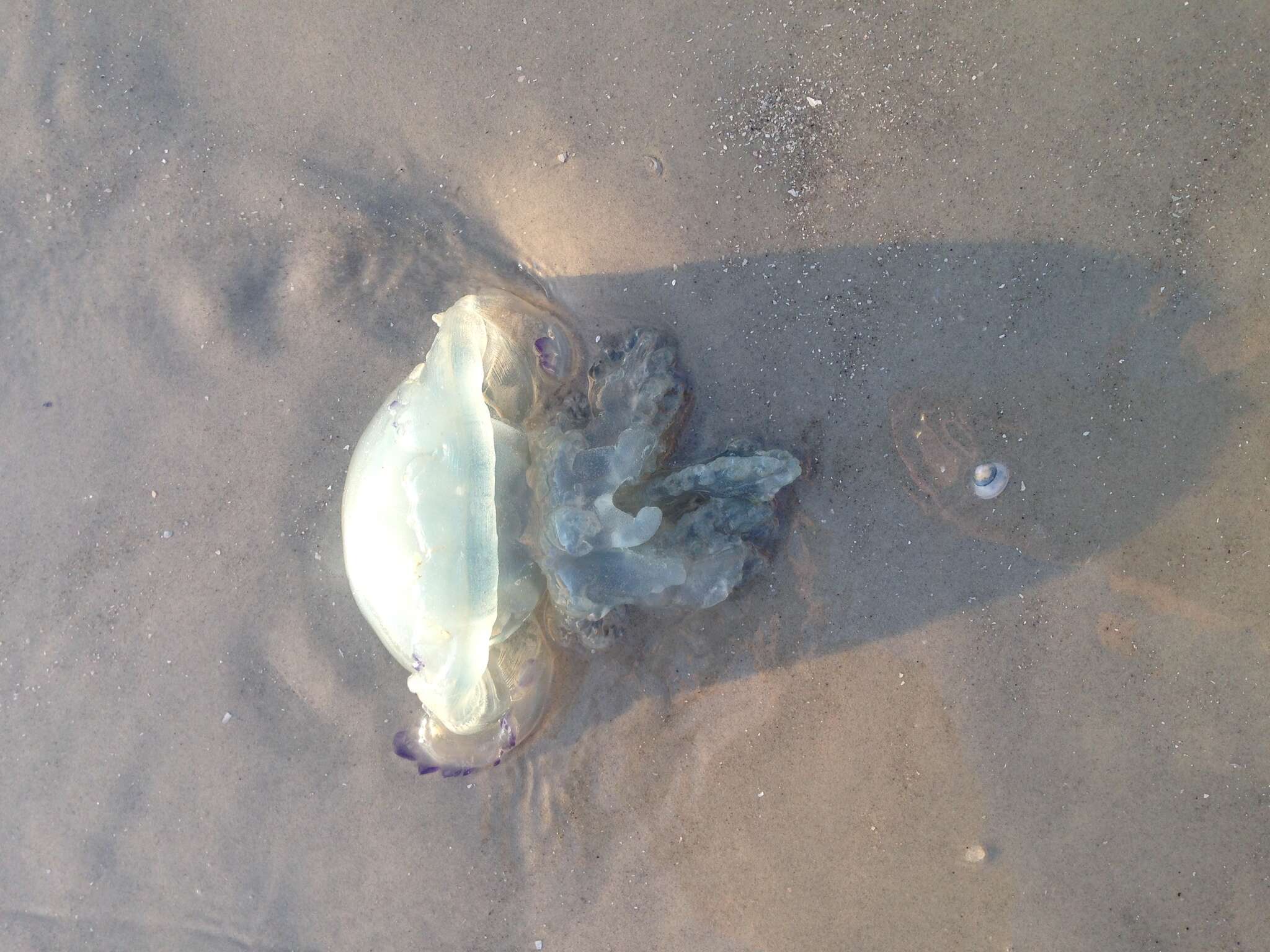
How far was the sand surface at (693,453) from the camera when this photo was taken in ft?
10.4

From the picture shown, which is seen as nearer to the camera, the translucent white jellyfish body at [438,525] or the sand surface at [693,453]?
the translucent white jellyfish body at [438,525]

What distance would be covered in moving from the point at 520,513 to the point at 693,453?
2.63 feet

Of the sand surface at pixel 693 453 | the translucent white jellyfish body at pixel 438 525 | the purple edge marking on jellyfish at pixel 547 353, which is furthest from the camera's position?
the purple edge marking on jellyfish at pixel 547 353

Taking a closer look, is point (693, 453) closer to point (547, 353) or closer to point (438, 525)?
point (547, 353)

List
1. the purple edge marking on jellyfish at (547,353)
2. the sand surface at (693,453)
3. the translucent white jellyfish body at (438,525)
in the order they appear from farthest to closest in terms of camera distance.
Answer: the purple edge marking on jellyfish at (547,353) → the sand surface at (693,453) → the translucent white jellyfish body at (438,525)

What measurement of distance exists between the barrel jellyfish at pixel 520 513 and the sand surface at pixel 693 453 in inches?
7.7

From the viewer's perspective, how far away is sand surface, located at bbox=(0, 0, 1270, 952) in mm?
3158

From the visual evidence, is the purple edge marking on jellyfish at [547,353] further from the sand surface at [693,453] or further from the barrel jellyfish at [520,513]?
the sand surface at [693,453]

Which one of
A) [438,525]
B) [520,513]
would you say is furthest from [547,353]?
[438,525]

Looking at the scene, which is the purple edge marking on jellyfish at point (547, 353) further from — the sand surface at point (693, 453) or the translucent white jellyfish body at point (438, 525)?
the translucent white jellyfish body at point (438, 525)

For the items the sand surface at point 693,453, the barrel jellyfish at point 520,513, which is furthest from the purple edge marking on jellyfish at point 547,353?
the sand surface at point 693,453

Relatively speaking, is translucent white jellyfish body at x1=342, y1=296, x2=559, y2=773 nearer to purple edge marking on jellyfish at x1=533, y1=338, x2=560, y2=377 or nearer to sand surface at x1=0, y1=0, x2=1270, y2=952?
purple edge marking on jellyfish at x1=533, y1=338, x2=560, y2=377

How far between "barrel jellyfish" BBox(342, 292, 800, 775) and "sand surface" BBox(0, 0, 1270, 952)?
0.20 m

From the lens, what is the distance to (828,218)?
3.26 metres
